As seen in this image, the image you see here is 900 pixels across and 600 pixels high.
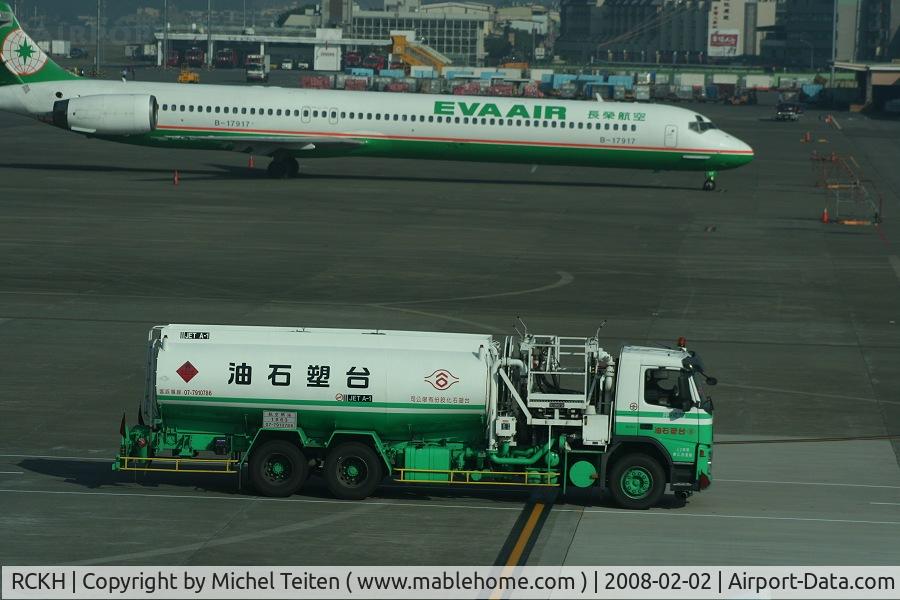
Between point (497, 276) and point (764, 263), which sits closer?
point (497, 276)

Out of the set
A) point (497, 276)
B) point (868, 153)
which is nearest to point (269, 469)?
point (497, 276)

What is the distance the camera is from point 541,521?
22219mm

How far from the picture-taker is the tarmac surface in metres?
21.2

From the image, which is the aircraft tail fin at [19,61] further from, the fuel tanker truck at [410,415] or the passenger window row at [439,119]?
the fuel tanker truck at [410,415]

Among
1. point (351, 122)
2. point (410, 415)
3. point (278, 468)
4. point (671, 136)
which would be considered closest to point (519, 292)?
point (410, 415)

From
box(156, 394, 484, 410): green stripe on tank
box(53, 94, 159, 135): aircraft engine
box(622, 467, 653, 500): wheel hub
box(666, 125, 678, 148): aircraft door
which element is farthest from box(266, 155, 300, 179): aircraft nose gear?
box(622, 467, 653, 500): wheel hub

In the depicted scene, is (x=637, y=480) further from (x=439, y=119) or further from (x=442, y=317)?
(x=439, y=119)

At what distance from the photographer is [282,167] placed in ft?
228

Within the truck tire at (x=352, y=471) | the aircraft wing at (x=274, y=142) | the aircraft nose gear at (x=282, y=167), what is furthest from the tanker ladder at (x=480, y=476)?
the aircraft nose gear at (x=282, y=167)

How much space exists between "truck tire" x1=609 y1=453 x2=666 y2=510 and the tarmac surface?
1.12 ft

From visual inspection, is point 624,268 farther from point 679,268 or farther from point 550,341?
point 550,341

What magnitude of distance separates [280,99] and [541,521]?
159 feet

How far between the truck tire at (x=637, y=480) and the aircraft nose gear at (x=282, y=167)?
4862 centimetres

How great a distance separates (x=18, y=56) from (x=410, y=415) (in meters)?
51.6
